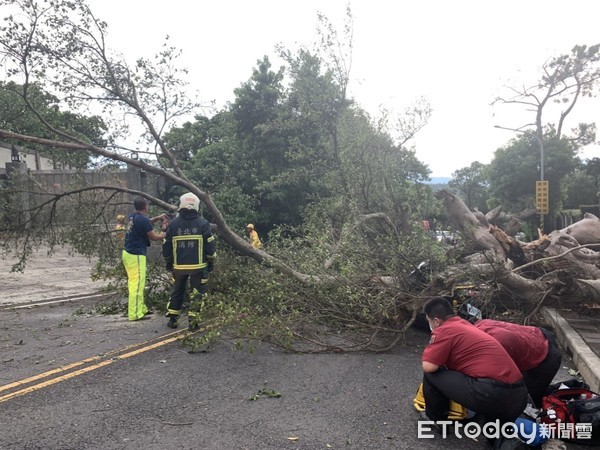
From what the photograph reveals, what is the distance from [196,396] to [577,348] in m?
3.93

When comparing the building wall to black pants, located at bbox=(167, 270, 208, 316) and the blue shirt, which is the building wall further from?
black pants, located at bbox=(167, 270, 208, 316)

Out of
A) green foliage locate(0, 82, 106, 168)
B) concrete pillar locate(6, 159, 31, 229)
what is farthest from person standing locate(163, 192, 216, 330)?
concrete pillar locate(6, 159, 31, 229)

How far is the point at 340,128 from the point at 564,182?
3151 centimetres

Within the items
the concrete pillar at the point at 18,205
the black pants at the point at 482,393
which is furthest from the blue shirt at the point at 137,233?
the black pants at the point at 482,393

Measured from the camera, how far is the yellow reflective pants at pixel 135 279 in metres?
6.90

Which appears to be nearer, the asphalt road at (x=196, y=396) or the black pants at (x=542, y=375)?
the asphalt road at (x=196, y=396)

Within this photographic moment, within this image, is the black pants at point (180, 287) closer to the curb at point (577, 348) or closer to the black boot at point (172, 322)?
the black boot at point (172, 322)

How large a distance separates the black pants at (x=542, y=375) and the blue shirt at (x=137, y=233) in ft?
16.6

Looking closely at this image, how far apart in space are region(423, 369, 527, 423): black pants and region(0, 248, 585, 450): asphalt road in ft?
0.96

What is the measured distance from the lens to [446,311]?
3537 millimetres

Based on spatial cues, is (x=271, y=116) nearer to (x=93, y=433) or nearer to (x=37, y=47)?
(x=37, y=47)

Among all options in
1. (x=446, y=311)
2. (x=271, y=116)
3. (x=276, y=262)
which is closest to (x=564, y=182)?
(x=271, y=116)

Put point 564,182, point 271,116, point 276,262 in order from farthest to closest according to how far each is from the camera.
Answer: point 564,182 < point 271,116 < point 276,262

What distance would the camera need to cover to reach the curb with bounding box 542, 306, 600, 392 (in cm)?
451
